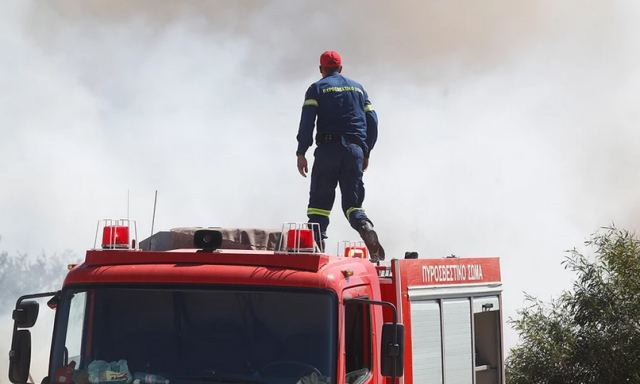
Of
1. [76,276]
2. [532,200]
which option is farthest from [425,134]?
[76,276]

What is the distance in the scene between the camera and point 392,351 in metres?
5.14

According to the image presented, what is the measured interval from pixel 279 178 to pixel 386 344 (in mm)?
18677

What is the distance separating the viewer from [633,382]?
11.3 metres

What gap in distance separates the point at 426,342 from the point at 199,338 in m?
1.89

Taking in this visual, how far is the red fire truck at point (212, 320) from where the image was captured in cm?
509

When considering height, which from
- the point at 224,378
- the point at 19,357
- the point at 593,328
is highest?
the point at 593,328

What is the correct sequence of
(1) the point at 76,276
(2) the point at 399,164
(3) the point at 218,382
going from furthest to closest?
(2) the point at 399,164 < (1) the point at 76,276 < (3) the point at 218,382

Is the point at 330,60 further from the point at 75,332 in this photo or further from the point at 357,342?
the point at 75,332

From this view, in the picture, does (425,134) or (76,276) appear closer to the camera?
(76,276)

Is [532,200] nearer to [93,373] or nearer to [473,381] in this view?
[473,381]

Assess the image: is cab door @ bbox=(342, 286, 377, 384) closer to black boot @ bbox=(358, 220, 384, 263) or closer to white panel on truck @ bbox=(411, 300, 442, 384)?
white panel on truck @ bbox=(411, 300, 442, 384)

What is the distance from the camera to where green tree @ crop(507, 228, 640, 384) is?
37.9 feet

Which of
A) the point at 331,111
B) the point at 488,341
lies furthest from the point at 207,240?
the point at 488,341

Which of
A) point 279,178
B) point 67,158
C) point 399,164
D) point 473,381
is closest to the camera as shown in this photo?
point 473,381
